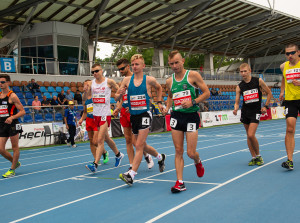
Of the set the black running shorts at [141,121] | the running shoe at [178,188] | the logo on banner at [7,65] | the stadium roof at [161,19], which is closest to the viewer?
the running shoe at [178,188]

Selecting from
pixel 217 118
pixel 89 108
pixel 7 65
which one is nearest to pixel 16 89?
pixel 7 65

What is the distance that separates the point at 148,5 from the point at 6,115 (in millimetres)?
21834

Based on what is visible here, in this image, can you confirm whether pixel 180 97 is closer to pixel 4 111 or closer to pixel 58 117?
pixel 4 111

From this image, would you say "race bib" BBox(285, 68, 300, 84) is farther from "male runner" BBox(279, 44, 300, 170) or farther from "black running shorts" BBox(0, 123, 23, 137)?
"black running shorts" BBox(0, 123, 23, 137)

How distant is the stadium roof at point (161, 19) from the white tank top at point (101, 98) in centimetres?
1680

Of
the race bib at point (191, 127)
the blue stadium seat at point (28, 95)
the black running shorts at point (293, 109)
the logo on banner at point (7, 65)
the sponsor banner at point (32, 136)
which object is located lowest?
the sponsor banner at point (32, 136)

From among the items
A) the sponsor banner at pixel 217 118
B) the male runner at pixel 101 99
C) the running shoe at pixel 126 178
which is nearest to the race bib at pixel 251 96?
the male runner at pixel 101 99

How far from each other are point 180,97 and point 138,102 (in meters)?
0.99

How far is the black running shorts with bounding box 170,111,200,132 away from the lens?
207 inches

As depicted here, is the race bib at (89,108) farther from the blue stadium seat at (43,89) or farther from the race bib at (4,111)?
the blue stadium seat at (43,89)

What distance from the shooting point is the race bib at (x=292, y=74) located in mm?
6395

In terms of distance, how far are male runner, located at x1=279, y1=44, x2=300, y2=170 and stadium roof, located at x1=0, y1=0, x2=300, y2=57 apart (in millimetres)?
19035

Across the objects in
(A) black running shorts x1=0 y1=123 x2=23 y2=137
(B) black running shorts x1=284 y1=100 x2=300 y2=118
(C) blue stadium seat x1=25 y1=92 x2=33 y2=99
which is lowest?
(A) black running shorts x1=0 y1=123 x2=23 y2=137

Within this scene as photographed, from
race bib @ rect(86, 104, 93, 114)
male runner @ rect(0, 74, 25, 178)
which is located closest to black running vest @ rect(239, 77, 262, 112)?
race bib @ rect(86, 104, 93, 114)
